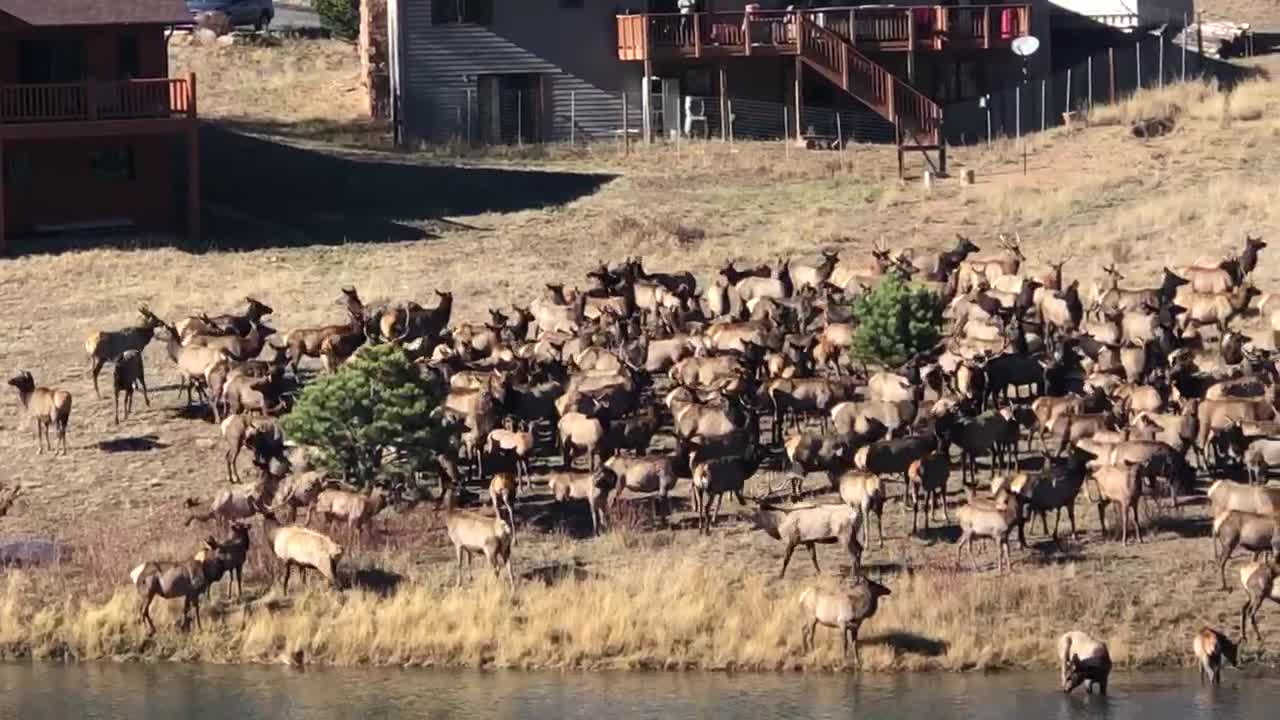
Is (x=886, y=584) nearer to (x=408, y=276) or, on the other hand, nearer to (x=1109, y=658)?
(x=1109, y=658)

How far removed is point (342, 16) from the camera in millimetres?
76938

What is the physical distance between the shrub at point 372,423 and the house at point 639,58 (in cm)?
3046

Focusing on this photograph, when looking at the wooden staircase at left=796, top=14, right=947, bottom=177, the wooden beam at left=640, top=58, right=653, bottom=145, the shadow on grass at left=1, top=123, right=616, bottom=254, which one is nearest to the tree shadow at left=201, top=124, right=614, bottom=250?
the shadow on grass at left=1, top=123, right=616, bottom=254

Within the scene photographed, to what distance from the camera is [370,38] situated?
66312 millimetres

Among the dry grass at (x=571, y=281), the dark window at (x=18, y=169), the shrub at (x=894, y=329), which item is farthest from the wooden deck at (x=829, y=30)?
the shrub at (x=894, y=329)

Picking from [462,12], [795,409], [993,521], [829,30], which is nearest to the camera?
[993,521]

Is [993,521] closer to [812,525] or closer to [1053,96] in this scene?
[812,525]

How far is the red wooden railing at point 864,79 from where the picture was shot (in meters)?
61.5

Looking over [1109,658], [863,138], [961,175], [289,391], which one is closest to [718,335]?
[289,391]

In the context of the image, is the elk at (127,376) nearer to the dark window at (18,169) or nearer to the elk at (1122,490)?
the elk at (1122,490)

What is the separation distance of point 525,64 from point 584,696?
39345 millimetres

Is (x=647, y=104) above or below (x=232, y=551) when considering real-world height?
above

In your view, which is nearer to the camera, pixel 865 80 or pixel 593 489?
pixel 593 489

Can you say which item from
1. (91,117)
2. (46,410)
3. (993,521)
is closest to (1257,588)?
(993,521)
